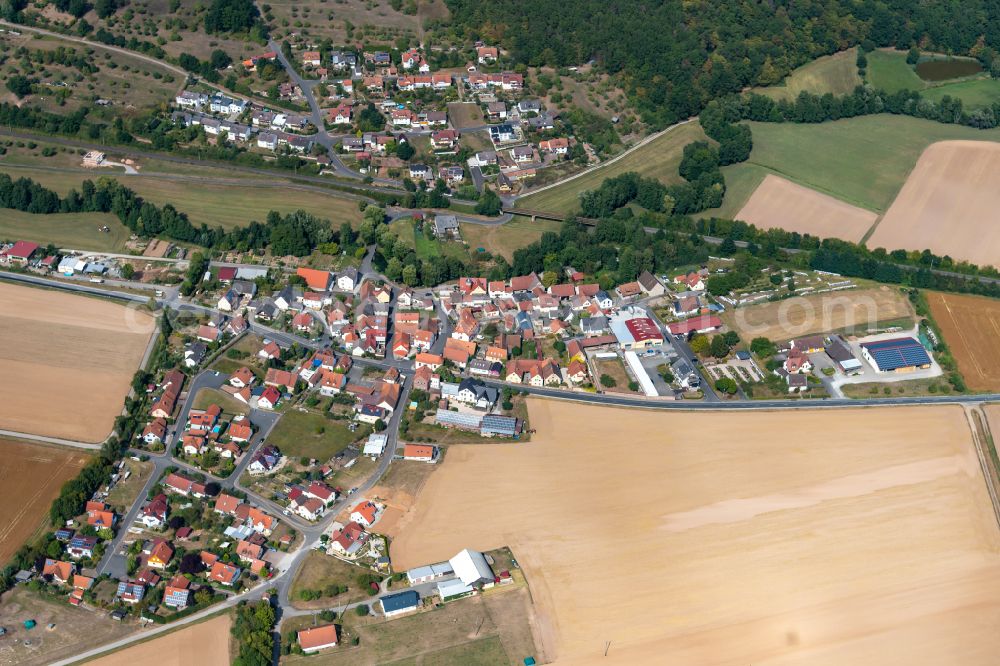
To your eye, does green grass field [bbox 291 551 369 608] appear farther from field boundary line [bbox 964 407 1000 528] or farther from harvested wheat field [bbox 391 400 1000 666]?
field boundary line [bbox 964 407 1000 528]

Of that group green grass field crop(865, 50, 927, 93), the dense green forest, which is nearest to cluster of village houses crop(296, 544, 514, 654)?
the dense green forest

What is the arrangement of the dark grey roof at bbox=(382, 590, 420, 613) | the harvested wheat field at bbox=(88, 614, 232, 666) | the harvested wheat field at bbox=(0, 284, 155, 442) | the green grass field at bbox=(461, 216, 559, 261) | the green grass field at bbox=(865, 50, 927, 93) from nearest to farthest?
1. the harvested wheat field at bbox=(88, 614, 232, 666)
2. the dark grey roof at bbox=(382, 590, 420, 613)
3. the harvested wheat field at bbox=(0, 284, 155, 442)
4. the green grass field at bbox=(461, 216, 559, 261)
5. the green grass field at bbox=(865, 50, 927, 93)

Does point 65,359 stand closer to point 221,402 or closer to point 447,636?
point 221,402

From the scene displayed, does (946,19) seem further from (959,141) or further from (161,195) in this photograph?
(161,195)

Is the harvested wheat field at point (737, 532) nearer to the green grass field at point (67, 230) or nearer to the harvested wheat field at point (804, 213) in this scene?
the harvested wheat field at point (804, 213)

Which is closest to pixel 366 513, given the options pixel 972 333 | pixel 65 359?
pixel 65 359

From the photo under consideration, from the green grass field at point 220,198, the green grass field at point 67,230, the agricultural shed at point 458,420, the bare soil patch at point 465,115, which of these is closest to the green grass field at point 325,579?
the agricultural shed at point 458,420
